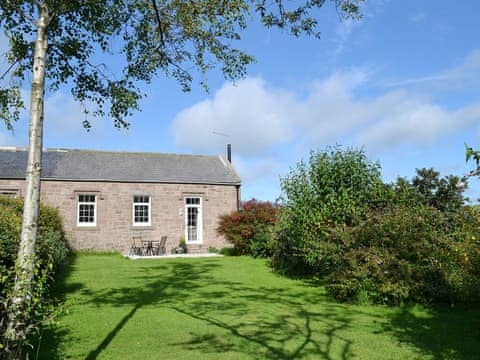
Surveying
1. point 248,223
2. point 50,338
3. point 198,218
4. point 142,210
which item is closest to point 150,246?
point 142,210

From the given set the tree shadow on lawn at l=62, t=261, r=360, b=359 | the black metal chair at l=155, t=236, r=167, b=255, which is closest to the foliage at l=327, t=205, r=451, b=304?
the tree shadow on lawn at l=62, t=261, r=360, b=359

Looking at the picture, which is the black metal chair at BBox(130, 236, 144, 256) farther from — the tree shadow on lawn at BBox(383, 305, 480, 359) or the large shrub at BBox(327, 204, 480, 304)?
the tree shadow on lawn at BBox(383, 305, 480, 359)

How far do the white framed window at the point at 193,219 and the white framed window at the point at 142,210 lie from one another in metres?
2.05

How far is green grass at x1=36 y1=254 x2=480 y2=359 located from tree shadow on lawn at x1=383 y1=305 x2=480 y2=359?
14 millimetres

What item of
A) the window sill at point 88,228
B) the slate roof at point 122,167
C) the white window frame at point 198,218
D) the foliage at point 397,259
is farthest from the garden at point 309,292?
the white window frame at point 198,218

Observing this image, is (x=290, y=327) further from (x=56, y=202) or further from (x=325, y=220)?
(x=56, y=202)

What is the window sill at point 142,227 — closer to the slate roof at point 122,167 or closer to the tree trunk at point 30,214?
the slate roof at point 122,167

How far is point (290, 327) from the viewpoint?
23.0 ft

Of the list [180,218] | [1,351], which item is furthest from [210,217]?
[1,351]

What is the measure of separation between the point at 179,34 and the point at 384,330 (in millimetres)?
5632

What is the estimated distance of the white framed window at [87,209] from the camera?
21.8 meters

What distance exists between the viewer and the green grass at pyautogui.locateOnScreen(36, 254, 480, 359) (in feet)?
18.7

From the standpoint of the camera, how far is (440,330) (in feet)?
22.9

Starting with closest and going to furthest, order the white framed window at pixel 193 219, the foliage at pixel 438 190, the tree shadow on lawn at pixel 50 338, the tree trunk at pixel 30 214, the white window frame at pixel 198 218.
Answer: the tree trunk at pixel 30 214, the tree shadow on lawn at pixel 50 338, the foliage at pixel 438 190, the white window frame at pixel 198 218, the white framed window at pixel 193 219
